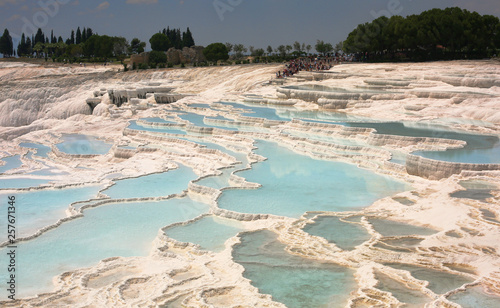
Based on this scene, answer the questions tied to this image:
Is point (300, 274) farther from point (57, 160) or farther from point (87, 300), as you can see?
point (57, 160)

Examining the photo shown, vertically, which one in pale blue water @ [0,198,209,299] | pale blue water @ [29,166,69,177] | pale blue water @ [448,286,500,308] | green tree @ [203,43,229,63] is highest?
green tree @ [203,43,229,63]

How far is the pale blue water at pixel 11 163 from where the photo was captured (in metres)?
13.5

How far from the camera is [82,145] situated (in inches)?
651

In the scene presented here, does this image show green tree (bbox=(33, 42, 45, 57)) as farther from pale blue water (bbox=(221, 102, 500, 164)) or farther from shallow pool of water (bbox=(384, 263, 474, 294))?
shallow pool of water (bbox=(384, 263, 474, 294))

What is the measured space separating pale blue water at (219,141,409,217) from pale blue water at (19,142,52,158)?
6895 millimetres

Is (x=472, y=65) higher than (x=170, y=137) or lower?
higher

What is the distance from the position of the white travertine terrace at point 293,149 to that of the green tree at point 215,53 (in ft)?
38.3

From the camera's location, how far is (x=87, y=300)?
5711mm

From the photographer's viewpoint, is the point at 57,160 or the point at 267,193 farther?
the point at 57,160

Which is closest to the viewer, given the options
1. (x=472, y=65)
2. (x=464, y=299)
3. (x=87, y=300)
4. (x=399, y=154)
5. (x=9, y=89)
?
(x=464, y=299)

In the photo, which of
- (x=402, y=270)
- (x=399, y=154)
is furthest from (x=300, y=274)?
(x=399, y=154)

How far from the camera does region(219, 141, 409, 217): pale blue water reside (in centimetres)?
876

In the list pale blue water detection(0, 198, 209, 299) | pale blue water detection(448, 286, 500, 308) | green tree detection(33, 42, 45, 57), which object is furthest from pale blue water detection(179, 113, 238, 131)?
green tree detection(33, 42, 45, 57)

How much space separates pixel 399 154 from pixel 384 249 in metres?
5.50
